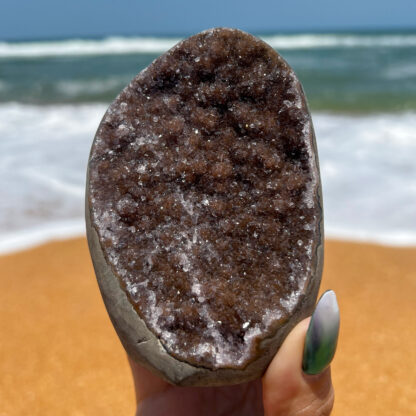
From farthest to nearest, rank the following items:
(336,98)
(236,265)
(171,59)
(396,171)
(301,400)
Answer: (336,98)
(396,171)
(171,59)
(236,265)
(301,400)

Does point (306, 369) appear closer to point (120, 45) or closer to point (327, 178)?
point (327, 178)

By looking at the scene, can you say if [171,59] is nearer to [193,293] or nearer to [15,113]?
[193,293]

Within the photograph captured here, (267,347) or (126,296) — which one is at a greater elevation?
(126,296)

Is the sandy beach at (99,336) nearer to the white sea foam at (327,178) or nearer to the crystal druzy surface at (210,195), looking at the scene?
the white sea foam at (327,178)

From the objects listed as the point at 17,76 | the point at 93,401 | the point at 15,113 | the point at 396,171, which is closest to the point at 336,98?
the point at 396,171

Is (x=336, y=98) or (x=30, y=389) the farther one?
(x=336, y=98)

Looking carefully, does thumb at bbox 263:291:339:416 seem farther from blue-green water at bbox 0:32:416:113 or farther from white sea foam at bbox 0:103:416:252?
blue-green water at bbox 0:32:416:113

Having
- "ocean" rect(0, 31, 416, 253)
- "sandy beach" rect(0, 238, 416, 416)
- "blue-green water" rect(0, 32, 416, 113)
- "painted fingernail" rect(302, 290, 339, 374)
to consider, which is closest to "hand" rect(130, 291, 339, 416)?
"painted fingernail" rect(302, 290, 339, 374)
